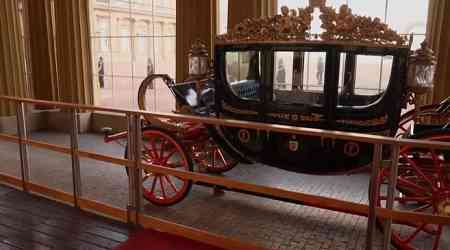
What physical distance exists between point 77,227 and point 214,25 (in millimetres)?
3509

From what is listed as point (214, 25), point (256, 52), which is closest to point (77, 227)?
point (256, 52)

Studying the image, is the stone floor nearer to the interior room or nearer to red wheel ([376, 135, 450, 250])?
the interior room

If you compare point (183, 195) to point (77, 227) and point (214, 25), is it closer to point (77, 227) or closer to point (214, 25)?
point (77, 227)

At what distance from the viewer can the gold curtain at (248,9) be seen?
206 inches

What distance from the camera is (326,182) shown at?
4.39m

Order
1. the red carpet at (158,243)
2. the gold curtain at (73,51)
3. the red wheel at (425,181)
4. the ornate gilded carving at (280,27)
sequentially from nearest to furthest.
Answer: the red wheel at (425,181) < the red carpet at (158,243) < the ornate gilded carving at (280,27) < the gold curtain at (73,51)

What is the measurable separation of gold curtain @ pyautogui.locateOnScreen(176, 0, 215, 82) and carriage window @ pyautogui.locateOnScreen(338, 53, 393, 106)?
9.55ft

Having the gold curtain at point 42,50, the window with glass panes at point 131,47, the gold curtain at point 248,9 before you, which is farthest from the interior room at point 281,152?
the gold curtain at point 42,50

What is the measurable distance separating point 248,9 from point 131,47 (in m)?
2.67

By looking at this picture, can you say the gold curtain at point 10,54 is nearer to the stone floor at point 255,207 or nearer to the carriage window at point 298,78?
the stone floor at point 255,207

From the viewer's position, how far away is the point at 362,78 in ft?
10.0

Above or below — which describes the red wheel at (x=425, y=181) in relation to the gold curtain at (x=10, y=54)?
below

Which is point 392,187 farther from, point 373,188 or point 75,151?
point 75,151

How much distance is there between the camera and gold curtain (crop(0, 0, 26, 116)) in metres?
7.09
